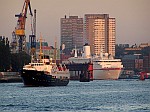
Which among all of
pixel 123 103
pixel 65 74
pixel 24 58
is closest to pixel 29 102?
pixel 123 103

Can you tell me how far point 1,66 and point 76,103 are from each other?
93658 mm

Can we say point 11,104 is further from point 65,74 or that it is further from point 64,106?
point 65,74

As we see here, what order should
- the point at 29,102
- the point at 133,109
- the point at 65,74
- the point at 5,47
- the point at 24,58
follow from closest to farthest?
the point at 133,109 → the point at 29,102 → the point at 65,74 → the point at 5,47 → the point at 24,58

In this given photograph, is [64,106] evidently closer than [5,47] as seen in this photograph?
Yes

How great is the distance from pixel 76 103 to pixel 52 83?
47.7 m

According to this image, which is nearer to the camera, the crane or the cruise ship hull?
the cruise ship hull

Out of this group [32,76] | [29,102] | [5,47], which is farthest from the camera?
[5,47]

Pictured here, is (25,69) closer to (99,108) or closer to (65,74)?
(65,74)

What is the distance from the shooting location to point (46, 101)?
249 feet

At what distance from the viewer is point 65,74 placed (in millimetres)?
128000

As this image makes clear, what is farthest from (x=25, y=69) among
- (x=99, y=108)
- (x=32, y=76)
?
(x=99, y=108)

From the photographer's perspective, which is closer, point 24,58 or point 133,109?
point 133,109

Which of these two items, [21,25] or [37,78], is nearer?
[37,78]

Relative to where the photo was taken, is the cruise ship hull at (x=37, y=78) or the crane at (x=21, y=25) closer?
the cruise ship hull at (x=37, y=78)
